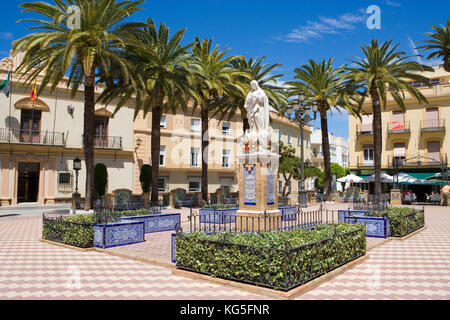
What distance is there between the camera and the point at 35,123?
2811 cm

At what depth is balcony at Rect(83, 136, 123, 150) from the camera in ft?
101

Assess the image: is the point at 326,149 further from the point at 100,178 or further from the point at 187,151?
the point at 100,178

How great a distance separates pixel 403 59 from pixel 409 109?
15419 millimetres

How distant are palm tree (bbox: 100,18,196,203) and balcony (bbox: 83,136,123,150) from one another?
9.82 m

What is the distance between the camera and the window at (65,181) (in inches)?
1133

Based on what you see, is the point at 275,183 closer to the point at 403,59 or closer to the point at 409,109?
the point at 403,59

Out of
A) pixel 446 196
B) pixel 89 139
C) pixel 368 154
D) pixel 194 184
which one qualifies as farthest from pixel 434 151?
pixel 89 139

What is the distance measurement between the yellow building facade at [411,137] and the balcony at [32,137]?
1071 inches

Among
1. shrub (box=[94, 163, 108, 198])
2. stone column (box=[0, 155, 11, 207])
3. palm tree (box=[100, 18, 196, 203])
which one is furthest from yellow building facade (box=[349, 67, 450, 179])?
stone column (box=[0, 155, 11, 207])

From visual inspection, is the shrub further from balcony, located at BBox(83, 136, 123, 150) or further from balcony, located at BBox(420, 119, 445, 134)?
balcony, located at BBox(420, 119, 445, 134)

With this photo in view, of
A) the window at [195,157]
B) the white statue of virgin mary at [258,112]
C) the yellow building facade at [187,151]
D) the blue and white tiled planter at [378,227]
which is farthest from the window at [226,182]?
the white statue of virgin mary at [258,112]

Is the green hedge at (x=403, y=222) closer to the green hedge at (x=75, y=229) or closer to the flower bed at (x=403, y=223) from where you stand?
the flower bed at (x=403, y=223)
